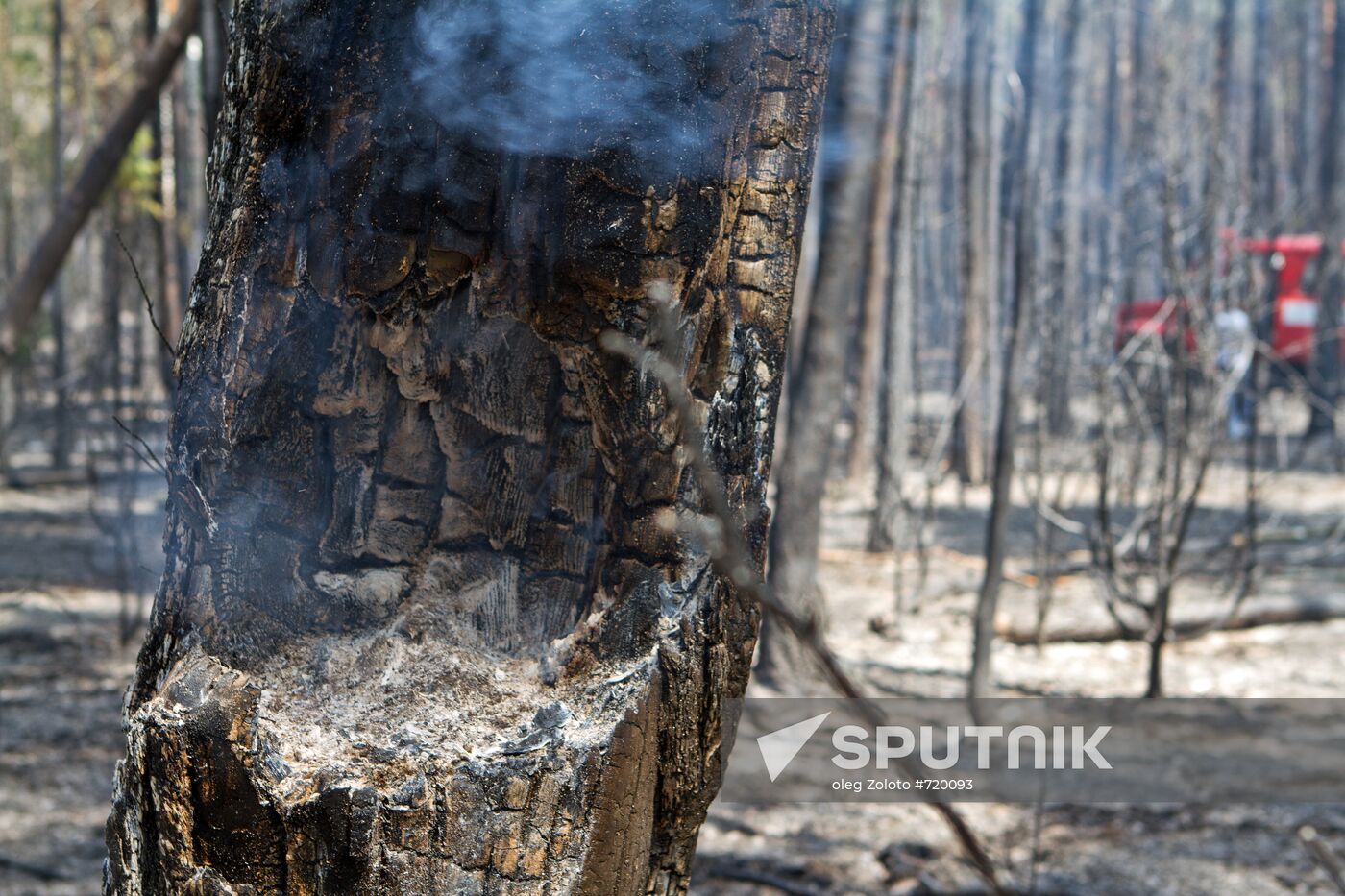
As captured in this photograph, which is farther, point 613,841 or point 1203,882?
point 1203,882

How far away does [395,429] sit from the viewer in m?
1.23

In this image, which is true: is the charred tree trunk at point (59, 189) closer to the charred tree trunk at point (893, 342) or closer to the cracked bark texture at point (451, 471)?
the cracked bark texture at point (451, 471)

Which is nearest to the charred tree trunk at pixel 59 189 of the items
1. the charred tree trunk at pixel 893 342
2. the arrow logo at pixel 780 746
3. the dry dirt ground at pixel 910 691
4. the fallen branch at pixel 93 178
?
the fallen branch at pixel 93 178

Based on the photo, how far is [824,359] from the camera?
5141 mm

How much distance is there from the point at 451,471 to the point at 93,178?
4.39 m

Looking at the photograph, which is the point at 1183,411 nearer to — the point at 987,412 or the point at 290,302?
the point at 290,302

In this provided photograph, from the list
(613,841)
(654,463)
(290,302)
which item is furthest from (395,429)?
(613,841)

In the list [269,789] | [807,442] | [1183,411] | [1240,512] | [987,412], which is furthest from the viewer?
[987,412]

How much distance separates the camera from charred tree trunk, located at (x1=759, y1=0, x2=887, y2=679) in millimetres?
5066

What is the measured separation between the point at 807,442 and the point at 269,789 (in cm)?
426

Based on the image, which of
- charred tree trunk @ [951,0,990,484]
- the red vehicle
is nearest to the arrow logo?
the red vehicle

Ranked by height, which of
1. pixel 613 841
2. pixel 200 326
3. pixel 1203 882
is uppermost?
pixel 200 326

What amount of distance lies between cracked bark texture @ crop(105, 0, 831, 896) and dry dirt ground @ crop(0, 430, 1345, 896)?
1895 millimetres

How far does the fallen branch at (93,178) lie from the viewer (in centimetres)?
471
